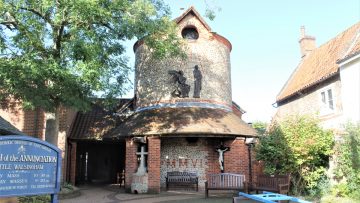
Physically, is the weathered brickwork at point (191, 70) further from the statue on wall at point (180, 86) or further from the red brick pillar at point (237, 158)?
the red brick pillar at point (237, 158)

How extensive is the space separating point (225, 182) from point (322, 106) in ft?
28.2

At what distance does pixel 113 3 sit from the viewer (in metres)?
13.5

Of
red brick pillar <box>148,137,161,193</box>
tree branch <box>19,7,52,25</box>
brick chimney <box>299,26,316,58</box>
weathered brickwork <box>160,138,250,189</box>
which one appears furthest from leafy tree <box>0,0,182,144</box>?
brick chimney <box>299,26,316,58</box>

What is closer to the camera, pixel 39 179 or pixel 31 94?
pixel 39 179

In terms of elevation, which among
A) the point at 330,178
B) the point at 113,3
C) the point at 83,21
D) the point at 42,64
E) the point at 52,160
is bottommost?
the point at 330,178

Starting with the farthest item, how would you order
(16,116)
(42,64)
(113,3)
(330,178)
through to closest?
(16,116), (330,178), (113,3), (42,64)

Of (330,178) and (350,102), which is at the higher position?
(350,102)

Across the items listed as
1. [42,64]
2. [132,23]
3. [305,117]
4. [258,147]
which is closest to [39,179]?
[42,64]

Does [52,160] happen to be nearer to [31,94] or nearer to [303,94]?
[31,94]

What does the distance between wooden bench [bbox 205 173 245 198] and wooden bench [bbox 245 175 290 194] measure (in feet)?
2.18

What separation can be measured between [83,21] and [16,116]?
916 centimetres

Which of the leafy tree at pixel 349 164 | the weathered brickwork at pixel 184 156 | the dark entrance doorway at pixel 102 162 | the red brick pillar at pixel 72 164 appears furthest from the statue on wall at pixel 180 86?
the leafy tree at pixel 349 164

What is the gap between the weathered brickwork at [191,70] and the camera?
60.5 ft

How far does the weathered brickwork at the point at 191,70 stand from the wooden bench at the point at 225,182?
5.11 meters
